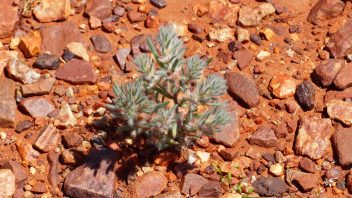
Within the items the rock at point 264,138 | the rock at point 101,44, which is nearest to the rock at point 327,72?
the rock at point 264,138

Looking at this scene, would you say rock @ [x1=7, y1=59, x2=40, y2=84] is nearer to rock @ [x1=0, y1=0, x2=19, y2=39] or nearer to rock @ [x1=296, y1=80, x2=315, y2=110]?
rock @ [x1=0, y1=0, x2=19, y2=39]

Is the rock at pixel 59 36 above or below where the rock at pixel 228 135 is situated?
above

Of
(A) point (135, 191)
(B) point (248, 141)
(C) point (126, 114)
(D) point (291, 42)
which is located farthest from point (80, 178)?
(D) point (291, 42)

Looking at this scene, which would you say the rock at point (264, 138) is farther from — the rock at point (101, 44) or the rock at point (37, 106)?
the rock at point (37, 106)

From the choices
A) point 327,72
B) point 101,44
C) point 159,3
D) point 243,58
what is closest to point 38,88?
point 101,44

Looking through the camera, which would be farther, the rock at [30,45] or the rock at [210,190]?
the rock at [30,45]

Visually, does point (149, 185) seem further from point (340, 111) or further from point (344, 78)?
point (344, 78)
